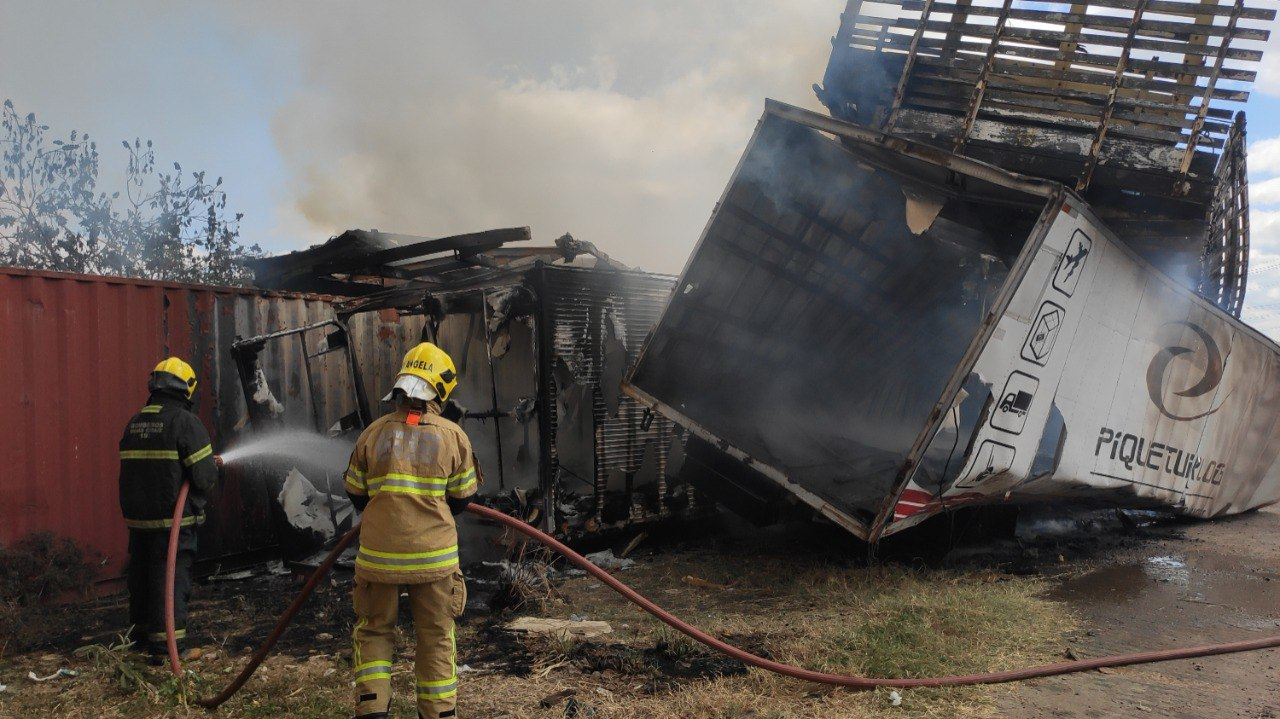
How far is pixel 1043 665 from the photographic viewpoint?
3807mm

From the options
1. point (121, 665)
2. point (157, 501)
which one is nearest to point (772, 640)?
point (121, 665)

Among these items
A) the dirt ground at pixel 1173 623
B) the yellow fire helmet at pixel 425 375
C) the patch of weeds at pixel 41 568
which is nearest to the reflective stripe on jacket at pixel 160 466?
the patch of weeds at pixel 41 568

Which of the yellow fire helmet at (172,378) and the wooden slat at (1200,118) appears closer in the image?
the yellow fire helmet at (172,378)

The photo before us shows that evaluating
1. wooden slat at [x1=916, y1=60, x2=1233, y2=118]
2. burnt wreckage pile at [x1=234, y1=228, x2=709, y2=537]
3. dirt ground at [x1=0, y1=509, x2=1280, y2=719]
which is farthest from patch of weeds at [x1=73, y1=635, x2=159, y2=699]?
wooden slat at [x1=916, y1=60, x2=1233, y2=118]

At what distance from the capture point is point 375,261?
23.5ft

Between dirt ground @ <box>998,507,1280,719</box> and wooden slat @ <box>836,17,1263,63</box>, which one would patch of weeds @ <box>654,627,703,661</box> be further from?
wooden slat @ <box>836,17,1263,63</box>

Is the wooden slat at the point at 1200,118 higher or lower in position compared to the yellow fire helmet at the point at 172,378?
higher

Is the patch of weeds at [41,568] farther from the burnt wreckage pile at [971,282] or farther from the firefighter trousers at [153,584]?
the burnt wreckage pile at [971,282]

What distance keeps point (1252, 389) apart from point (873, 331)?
3.92 metres

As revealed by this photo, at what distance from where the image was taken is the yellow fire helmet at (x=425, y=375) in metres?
3.15

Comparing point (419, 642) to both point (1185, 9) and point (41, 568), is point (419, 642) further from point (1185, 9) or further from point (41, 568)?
point (1185, 9)

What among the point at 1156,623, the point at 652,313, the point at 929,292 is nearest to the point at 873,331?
the point at 929,292

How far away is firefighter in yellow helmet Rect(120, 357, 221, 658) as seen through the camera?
4203 millimetres

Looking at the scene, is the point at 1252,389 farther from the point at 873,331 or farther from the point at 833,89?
the point at 833,89
